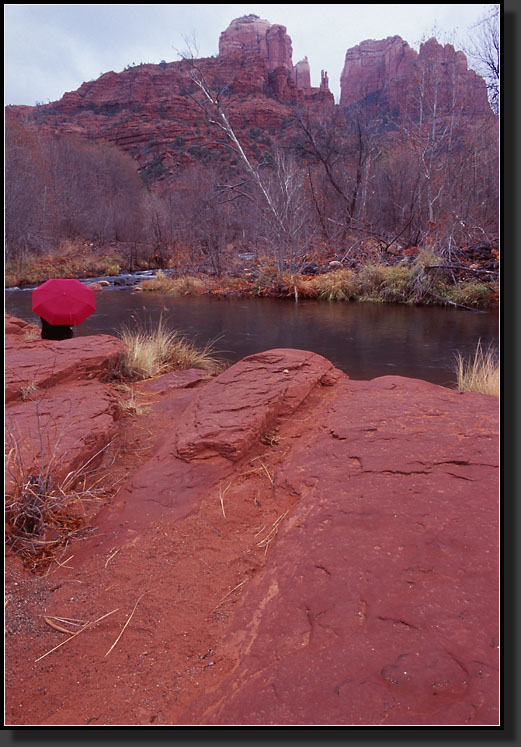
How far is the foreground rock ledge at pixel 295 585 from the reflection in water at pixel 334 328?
177 inches

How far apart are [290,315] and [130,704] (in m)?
10.7

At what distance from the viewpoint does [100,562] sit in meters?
2.01

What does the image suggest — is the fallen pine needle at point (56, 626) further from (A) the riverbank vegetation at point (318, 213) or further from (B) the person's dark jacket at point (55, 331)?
(A) the riverbank vegetation at point (318, 213)

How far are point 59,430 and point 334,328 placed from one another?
25.2 feet

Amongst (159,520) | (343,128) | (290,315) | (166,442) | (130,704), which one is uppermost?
(343,128)

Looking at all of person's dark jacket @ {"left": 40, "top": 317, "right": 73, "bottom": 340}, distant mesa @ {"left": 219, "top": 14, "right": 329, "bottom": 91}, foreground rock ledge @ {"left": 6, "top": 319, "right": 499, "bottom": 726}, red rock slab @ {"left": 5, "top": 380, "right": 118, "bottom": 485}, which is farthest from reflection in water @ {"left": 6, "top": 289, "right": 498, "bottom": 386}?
distant mesa @ {"left": 219, "top": 14, "right": 329, "bottom": 91}

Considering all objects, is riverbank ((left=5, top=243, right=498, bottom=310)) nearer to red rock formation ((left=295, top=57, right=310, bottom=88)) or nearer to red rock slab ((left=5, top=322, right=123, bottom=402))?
red rock slab ((left=5, top=322, right=123, bottom=402))

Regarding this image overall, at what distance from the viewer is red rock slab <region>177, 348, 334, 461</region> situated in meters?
2.79

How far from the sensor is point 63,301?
20.0ft

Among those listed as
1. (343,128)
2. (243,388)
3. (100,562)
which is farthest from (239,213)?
(100,562)

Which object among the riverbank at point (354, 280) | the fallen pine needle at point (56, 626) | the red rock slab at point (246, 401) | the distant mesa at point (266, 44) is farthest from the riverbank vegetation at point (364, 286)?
the distant mesa at point (266, 44)

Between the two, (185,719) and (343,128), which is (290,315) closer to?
(185,719)

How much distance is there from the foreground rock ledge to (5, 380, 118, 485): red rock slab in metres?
0.14

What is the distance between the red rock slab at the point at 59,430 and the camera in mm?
2539
